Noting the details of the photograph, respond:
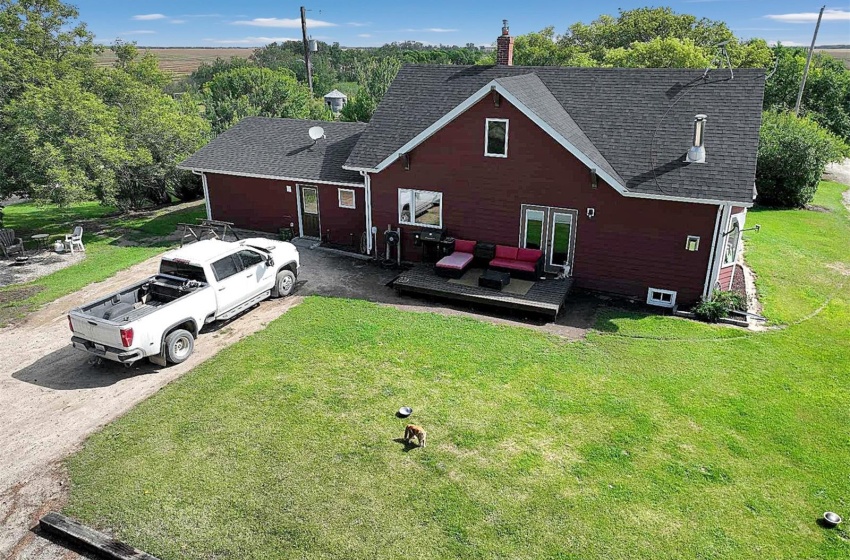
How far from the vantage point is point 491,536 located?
7375 mm

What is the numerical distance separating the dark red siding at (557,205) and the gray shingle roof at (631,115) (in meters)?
0.60

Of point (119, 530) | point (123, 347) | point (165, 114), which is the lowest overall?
point (119, 530)

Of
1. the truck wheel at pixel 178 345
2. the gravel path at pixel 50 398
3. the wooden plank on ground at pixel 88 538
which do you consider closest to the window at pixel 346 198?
the gravel path at pixel 50 398

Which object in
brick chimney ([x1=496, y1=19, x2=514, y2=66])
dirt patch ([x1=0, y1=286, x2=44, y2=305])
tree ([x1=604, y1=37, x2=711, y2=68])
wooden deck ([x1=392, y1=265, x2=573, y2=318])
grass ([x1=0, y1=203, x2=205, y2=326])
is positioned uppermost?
tree ([x1=604, y1=37, x2=711, y2=68])

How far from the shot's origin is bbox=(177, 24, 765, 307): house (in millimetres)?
14539

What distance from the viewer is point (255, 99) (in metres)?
39.5

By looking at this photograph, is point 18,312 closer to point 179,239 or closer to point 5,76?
point 179,239

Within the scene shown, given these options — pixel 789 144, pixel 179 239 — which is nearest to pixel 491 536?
pixel 179 239

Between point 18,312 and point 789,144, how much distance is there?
31721 millimetres

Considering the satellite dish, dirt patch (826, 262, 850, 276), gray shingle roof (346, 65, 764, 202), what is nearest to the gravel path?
gray shingle roof (346, 65, 764, 202)

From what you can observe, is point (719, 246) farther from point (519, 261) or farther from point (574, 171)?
point (519, 261)

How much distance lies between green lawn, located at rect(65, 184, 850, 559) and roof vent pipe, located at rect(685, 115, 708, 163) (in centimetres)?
452

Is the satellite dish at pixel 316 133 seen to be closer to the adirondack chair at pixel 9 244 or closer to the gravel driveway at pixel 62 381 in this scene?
the gravel driveway at pixel 62 381

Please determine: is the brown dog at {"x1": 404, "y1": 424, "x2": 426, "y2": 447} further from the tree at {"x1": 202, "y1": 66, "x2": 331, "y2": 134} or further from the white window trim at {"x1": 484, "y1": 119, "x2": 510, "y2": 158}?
the tree at {"x1": 202, "y1": 66, "x2": 331, "y2": 134}
